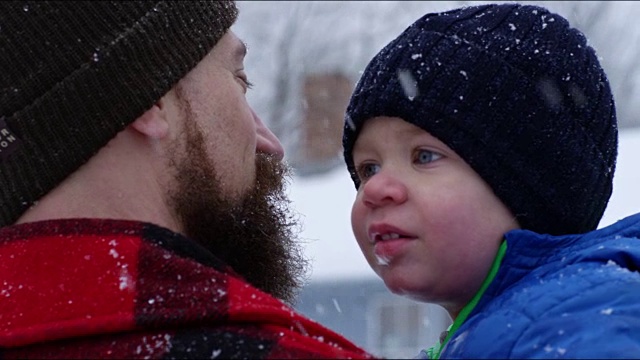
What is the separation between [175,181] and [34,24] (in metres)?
0.47

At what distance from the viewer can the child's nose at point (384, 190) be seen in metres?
2.50

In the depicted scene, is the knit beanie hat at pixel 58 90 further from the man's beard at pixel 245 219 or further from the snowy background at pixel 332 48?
the snowy background at pixel 332 48

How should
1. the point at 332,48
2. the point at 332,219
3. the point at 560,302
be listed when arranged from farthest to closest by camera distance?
the point at 332,48
the point at 332,219
the point at 560,302

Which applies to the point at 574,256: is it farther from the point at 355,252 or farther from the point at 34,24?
the point at 355,252

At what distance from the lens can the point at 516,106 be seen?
260cm

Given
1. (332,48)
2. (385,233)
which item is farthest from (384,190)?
(332,48)

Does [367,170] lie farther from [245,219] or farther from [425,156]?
[245,219]

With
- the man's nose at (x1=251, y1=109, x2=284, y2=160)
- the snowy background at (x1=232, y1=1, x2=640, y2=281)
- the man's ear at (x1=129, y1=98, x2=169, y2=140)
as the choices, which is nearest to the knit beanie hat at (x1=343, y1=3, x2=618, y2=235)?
the man's nose at (x1=251, y1=109, x2=284, y2=160)

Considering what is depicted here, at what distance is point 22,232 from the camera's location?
7.61ft

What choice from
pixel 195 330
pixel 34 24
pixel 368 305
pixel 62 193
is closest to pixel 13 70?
pixel 34 24

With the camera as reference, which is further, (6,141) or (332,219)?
(332,219)

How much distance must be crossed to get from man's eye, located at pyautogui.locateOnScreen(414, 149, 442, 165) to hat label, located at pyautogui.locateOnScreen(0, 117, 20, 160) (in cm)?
91

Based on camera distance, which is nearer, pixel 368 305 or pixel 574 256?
pixel 574 256

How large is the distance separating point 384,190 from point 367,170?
23cm
